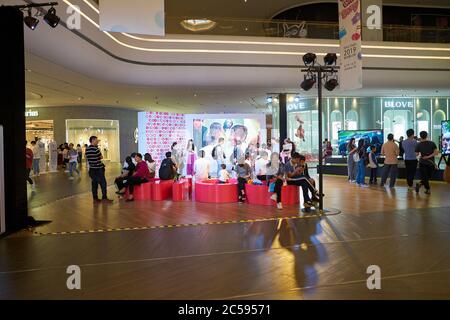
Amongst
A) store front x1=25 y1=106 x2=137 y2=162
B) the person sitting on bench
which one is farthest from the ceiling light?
store front x1=25 y1=106 x2=137 y2=162

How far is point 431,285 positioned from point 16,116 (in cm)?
593

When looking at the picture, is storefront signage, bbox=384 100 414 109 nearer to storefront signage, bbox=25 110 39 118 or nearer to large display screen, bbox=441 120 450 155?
large display screen, bbox=441 120 450 155

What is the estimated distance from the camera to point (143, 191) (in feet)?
30.3

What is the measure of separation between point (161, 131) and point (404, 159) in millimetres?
8750

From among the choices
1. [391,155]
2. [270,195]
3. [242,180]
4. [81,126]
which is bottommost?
[270,195]

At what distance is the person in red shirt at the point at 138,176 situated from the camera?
29.9 ft

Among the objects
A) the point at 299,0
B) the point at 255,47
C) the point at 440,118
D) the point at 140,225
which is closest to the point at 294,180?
the point at 140,225

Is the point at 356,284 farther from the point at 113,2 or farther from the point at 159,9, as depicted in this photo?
the point at 113,2

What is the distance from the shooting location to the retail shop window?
77.3ft

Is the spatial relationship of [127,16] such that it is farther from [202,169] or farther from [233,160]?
[233,160]

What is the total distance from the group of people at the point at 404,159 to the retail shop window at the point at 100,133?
16.4 metres

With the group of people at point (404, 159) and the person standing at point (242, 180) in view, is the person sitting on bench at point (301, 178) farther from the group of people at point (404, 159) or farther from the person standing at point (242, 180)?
the group of people at point (404, 159)

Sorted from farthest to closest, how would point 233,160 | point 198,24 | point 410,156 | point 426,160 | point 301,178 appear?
point 233,160 < point 198,24 < point 410,156 < point 426,160 < point 301,178

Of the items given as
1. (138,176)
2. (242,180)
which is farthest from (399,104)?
(138,176)
